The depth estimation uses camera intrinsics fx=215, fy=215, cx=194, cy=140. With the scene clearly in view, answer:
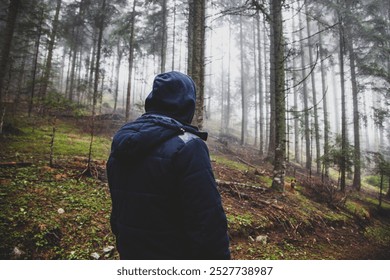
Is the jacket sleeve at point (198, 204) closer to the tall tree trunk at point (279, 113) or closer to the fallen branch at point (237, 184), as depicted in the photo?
the fallen branch at point (237, 184)

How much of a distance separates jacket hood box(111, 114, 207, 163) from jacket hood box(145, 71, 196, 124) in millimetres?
188

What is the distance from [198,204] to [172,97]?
2.73 feet

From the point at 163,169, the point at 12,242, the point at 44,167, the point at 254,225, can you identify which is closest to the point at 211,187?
the point at 163,169

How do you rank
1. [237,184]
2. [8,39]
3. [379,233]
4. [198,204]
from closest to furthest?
1. [198,204]
2. [237,184]
3. [379,233]
4. [8,39]

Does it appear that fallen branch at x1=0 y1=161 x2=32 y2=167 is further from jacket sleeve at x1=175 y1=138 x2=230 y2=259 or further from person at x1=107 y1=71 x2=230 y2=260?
jacket sleeve at x1=175 y1=138 x2=230 y2=259

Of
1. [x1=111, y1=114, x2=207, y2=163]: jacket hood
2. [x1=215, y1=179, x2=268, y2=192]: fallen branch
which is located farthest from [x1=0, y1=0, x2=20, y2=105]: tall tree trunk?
[x1=111, y1=114, x2=207, y2=163]: jacket hood

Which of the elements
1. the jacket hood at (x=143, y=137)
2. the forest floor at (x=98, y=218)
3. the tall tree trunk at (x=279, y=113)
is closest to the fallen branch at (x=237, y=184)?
the forest floor at (x=98, y=218)

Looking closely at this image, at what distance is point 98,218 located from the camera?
439cm

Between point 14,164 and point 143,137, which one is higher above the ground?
point 143,137

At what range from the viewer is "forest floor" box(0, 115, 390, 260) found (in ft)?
11.6

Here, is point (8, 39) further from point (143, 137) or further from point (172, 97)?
point (143, 137)

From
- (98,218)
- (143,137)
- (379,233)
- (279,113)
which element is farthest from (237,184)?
(143,137)

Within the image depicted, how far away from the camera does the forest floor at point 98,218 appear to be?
3.52 metres

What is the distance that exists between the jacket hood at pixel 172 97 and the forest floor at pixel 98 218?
299 cm
